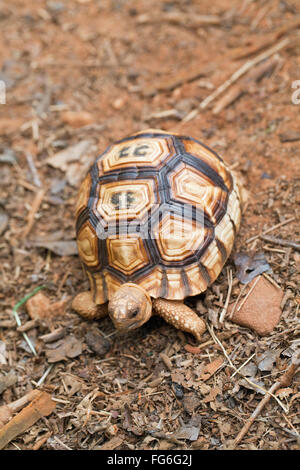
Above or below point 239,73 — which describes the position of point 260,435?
below

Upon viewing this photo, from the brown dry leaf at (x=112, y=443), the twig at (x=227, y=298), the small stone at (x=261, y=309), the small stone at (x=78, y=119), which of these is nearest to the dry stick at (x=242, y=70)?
the small stone at (x=78, y=119)

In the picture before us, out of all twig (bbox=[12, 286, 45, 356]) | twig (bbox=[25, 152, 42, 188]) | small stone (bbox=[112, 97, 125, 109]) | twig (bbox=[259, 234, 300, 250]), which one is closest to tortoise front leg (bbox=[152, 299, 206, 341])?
twig (bbox=[259, 234, 300, 250])

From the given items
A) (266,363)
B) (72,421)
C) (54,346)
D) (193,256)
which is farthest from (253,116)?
(72,421)

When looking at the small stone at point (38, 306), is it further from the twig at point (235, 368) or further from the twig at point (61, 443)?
the twig at point (235, 368)

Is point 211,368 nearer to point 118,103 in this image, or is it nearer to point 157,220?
point 157,220

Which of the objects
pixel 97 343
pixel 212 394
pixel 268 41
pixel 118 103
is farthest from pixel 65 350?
pixel 268 41

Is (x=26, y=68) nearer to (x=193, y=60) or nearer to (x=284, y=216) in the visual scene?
(x=193, y=60)
